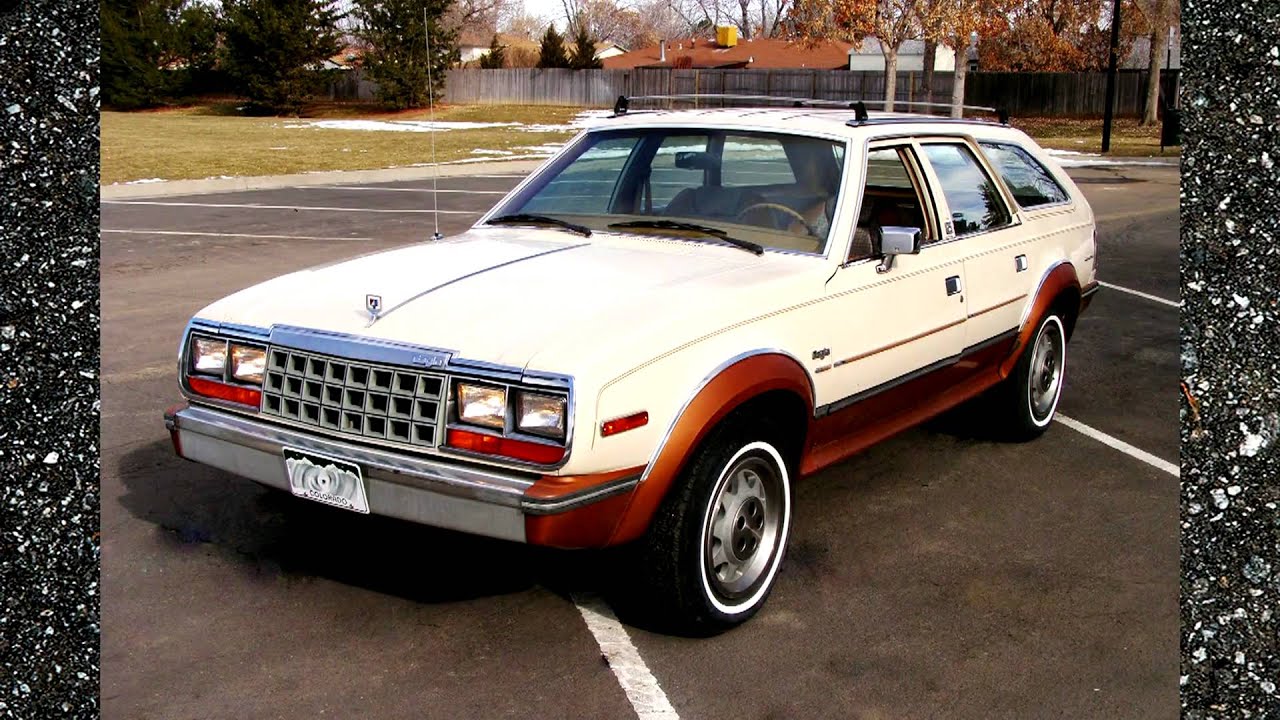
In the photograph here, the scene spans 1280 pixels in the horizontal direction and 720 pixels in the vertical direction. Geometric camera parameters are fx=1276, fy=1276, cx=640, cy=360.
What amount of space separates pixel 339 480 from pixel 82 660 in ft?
9.28

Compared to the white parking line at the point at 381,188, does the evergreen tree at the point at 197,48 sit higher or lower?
higher

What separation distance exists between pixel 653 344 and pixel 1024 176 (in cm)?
355

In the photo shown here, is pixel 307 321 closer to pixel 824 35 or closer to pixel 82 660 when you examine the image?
pixel 82 660

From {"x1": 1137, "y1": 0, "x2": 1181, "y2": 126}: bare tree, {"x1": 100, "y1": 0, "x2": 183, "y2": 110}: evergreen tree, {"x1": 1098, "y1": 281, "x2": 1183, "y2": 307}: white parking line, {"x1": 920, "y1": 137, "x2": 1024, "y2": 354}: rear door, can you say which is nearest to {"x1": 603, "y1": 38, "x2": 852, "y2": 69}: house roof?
{"x1": 1137, "y1": 0, "x2": 1181, "y2": 126}: bare tree

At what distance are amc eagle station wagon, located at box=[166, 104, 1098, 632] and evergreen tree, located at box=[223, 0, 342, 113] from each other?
57768 mm

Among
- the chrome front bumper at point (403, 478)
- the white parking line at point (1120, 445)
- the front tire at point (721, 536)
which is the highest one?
the chrome front bumper at point (403, 478)

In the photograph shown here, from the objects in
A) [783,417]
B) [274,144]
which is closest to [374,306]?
[783,417]

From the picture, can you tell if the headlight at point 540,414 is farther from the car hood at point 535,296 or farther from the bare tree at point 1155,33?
the bare tree at point 1155,33

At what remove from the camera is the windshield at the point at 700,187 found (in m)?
5.18

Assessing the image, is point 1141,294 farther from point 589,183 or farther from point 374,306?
point 374,306

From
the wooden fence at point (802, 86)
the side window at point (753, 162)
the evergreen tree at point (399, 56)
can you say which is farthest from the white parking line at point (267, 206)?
the evergreen tree at point (399, 56)

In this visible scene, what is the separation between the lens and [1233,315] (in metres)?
1.09

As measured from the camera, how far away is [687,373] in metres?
4.01

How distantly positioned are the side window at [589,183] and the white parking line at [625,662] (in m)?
1.90
